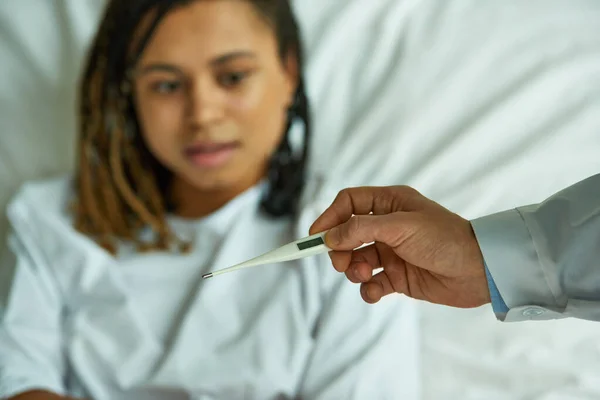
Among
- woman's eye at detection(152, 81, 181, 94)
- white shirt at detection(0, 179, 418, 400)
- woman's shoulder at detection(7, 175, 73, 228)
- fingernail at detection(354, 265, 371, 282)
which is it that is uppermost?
woman's eye at detection(152, 81, 181, 94)

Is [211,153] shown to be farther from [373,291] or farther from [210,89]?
[373,291]

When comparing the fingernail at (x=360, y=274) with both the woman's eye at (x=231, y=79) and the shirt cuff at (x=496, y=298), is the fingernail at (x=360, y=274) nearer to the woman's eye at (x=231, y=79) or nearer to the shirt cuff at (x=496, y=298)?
the shirt cuff at (x=496, y=298)

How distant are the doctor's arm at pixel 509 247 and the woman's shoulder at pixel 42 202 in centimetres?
49

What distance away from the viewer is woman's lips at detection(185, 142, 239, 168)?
800 mm

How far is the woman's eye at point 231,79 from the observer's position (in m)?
0.79

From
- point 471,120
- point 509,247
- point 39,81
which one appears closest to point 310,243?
point 509,247

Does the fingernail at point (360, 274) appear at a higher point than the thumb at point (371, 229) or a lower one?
lower

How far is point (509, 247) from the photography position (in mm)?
529

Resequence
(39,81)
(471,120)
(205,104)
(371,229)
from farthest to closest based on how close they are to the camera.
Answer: (39,81), (471,120), (205,104), (371,229)

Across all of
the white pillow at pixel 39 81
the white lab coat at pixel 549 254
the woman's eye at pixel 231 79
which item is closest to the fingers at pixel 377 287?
the white lab coat at pixel 549 254

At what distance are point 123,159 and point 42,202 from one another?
0.13m

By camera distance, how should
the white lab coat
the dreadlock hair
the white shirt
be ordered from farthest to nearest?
the dreadlock hair, the white shirt, the white lab coat

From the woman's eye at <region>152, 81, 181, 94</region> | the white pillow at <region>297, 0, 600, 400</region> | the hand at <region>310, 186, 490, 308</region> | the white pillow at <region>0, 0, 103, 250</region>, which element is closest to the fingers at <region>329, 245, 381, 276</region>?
the hand at <region>310, 186, 490, 308</region>

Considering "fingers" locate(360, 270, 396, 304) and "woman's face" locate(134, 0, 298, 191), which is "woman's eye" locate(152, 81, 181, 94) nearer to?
"woman's face" locate(134, 0, 298, 191)
